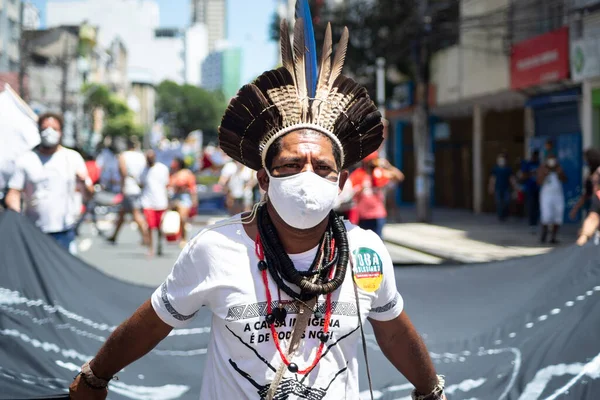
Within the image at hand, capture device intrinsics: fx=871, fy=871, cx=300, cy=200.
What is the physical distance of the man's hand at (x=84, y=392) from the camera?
2818mm

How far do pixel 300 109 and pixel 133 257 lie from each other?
1225 centimetres

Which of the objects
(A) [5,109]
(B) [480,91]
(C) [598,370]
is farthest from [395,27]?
(C) [598,370]

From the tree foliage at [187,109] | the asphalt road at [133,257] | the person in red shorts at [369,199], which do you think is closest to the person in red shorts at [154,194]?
the asphalt road at [133,257]

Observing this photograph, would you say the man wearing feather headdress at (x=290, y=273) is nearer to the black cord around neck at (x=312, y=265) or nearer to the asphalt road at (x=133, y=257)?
the black cord around neck at (x=312, y=265)

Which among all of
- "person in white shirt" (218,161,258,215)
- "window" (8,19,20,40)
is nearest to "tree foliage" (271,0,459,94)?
"person in white shirt" (218,161,258,215)

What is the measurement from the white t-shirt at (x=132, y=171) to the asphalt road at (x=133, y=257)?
1.08 metres

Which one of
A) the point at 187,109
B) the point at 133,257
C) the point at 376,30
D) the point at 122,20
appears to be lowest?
the point at 133,257

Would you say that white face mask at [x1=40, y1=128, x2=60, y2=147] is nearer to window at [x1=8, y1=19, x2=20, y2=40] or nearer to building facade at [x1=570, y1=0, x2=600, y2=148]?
building facade at [x1=570, y1=0, x2=600, y2=148]

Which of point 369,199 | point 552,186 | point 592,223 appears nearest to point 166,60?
point 552,186

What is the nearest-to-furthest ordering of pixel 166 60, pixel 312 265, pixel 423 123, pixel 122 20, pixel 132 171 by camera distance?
pixel 312 265, pixel 132 171, pixel 423 123, pixel 122 20, pixel 166 60

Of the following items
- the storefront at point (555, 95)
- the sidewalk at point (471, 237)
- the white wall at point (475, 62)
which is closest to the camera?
the sidewalk at point (471, 237)

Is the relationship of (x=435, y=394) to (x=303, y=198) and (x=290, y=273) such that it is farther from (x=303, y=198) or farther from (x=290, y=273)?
(x=303, y=198)

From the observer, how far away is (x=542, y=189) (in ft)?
54.2

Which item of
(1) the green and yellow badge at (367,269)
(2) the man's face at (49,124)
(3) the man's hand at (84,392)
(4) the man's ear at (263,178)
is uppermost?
(2) the man's face at (49,124)
